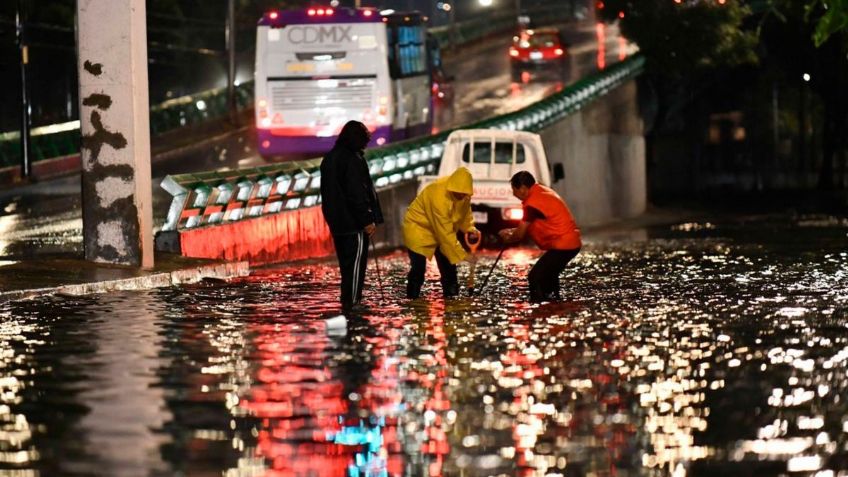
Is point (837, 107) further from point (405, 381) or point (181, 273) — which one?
point (405, 381)

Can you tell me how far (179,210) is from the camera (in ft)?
78.9

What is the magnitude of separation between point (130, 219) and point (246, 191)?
5.48 metres

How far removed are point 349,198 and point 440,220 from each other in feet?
4.33

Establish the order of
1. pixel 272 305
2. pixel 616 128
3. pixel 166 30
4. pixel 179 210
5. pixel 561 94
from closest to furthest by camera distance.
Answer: pixel 272 305
pixel 179 210
pixel 561 94
pixel 616 128
pixel 166 30

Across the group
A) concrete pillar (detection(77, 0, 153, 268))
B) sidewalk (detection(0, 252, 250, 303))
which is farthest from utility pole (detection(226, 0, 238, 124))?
concrete pillar (detection(77, 0, 153, 268))

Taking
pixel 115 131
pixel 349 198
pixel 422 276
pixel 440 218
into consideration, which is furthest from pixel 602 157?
pixel 349 198

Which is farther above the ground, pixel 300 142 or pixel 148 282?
pixel 300 142

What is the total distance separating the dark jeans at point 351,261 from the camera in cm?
1625

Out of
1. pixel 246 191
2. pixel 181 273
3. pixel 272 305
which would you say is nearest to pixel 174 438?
pixel 272 305

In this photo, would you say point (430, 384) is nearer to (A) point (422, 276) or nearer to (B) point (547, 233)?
(B) point (547, 233)

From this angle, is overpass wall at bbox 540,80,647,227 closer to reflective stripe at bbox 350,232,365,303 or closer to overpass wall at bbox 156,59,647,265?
overpass wall at bbox 156,59,647,265

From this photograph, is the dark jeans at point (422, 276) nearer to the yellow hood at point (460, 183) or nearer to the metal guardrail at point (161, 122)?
the yellow hood at point (460, 183)

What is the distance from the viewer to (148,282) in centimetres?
1989

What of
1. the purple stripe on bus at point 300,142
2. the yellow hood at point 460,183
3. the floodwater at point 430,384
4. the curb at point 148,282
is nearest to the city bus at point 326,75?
the purple stripe on bus at point 300,142
